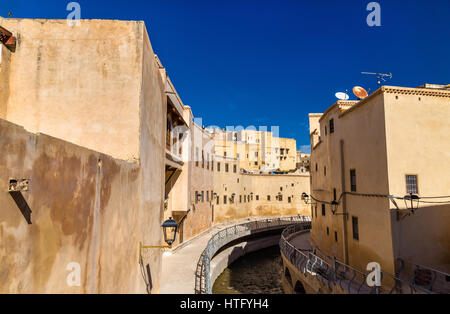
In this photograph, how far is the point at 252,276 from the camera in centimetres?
2559

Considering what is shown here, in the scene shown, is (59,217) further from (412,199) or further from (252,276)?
(252,276)

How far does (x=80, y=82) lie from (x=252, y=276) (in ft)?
74.6

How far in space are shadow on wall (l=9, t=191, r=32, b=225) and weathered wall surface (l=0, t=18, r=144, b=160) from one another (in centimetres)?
484

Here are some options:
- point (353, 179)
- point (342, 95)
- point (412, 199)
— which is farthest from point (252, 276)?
point (412, 199)

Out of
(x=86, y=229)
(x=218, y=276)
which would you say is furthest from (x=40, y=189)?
(x=218, y=276)

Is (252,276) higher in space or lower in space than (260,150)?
lower

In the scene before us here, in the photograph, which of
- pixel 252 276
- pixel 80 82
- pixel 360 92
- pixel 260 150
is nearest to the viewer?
pixel 80 82

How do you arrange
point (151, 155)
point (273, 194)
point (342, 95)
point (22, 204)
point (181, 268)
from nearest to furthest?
1. point (22, 204)
2. point (151, 155)
3. point (181, 268)
4. point (342, 95)
5. point (273, 194)

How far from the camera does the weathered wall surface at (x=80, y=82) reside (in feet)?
27.4

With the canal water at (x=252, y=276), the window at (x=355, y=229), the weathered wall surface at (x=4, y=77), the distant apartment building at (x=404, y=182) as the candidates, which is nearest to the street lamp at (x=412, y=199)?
the distant apartment building at (x=404, y=182)

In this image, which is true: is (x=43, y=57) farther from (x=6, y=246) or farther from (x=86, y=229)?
(x=6, y=246)

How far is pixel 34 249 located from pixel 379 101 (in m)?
Result: 13.1

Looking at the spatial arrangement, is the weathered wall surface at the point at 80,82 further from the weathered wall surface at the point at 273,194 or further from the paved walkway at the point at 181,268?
the weathered wall surface at the point at 273,194

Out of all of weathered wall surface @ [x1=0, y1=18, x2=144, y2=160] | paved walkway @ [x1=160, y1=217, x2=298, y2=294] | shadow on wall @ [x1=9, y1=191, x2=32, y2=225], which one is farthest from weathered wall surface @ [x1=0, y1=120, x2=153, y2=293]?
paved walkway @ [x1=160, y1=217, x2=298, y2=294]
